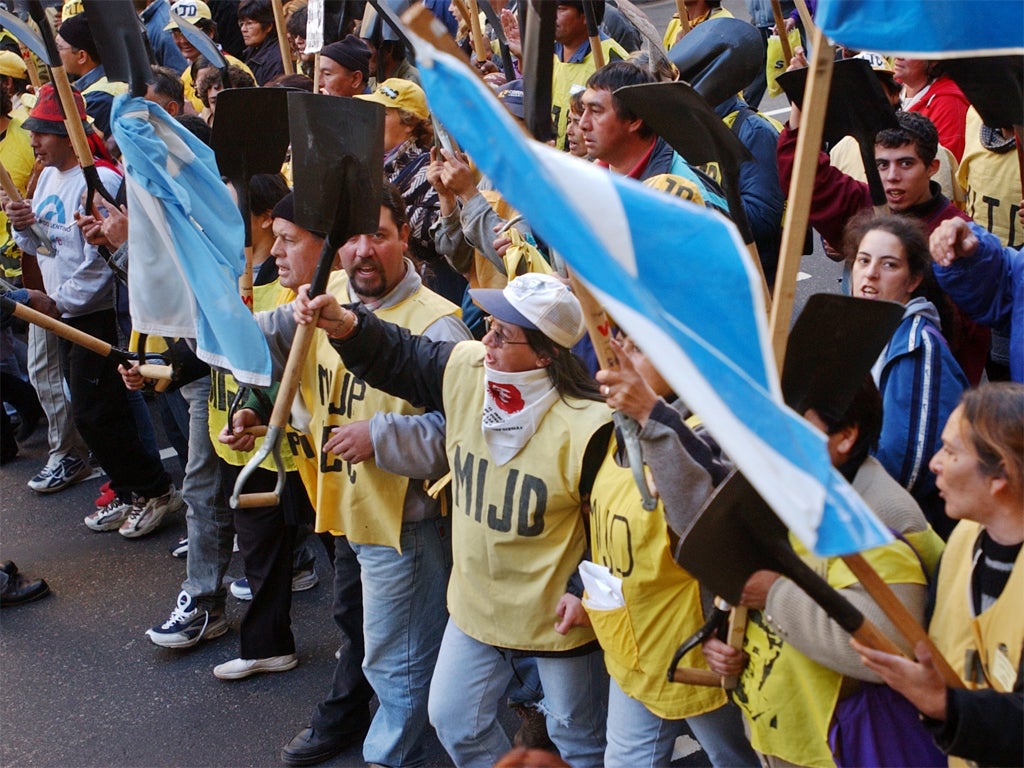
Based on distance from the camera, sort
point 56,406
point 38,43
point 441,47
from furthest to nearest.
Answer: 1. point 56,406
2. point 38,43
3. point 441,47

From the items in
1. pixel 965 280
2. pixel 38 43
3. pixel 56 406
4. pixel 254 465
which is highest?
pixel 38 43

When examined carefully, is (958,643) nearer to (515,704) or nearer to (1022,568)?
(1022,568)

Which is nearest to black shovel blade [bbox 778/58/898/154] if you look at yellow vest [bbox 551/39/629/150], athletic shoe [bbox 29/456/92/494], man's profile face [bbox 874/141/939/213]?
man's profile face [bbox 874/141/939/213]

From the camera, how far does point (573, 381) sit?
3352 mm

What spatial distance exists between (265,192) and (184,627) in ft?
6.18

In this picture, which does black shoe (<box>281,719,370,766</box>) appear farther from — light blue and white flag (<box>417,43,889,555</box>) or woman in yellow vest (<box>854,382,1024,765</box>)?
light blue and white flag (<box>417,43,889,555</box>)

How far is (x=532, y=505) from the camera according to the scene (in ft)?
10.8

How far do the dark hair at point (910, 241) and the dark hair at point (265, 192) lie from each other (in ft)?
6.81

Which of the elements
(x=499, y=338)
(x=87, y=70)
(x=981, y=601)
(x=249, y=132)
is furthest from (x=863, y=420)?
(x=87, y=70)

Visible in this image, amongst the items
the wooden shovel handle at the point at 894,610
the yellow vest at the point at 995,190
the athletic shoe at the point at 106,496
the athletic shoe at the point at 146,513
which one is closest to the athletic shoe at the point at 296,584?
the athletic shoe at the point at 146,513

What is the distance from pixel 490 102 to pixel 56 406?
5323mm

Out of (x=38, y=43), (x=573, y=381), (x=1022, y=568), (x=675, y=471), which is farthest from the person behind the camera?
(x=38, y=43)

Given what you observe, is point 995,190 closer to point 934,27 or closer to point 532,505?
point 934,27

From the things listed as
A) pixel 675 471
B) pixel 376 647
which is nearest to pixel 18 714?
pixel 376 647
